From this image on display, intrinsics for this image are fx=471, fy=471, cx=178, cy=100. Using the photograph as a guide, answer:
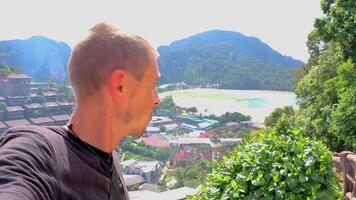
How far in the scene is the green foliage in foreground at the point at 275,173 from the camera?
1.76 meters

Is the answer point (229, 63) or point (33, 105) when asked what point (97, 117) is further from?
point (229, 63)

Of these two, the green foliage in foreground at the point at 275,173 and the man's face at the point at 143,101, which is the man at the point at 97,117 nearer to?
the man's face at the point at 143,101

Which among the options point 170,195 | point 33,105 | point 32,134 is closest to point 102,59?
point 32,134

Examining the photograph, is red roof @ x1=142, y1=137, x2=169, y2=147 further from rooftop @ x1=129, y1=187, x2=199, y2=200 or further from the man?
the man

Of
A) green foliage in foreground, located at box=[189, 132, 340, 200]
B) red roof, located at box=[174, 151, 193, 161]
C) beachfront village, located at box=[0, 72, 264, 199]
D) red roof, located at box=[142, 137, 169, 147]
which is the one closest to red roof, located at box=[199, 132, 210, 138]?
beachfront village, located at box=[0, 72, 264, 199]

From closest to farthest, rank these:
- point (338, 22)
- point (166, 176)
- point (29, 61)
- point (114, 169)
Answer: point (114, 169) → point (166, 176) → point (29, 61) → point (338, 22)

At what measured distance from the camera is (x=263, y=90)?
1557 cm

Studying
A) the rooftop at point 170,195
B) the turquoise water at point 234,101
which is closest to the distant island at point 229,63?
the turquoise water at point 234,101

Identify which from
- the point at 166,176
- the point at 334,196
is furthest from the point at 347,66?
the point at 334,196

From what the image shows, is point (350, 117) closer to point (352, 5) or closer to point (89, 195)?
point (352, 5)

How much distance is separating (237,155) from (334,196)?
1.36 ft

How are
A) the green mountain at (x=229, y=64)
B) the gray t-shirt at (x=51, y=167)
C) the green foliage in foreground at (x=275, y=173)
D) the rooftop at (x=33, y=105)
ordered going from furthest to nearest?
1. the green mountain at (x=229, y=64)
2. the rooftop at (x=33, y=105)
3. the green foliage in foreground at (x=275, y=173)
4. the gray t-shirt at (x=51, y=167)

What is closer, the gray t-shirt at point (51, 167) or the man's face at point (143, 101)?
the gray t-shirt at point (51, 167)

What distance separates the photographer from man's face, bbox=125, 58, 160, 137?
0.68 m
